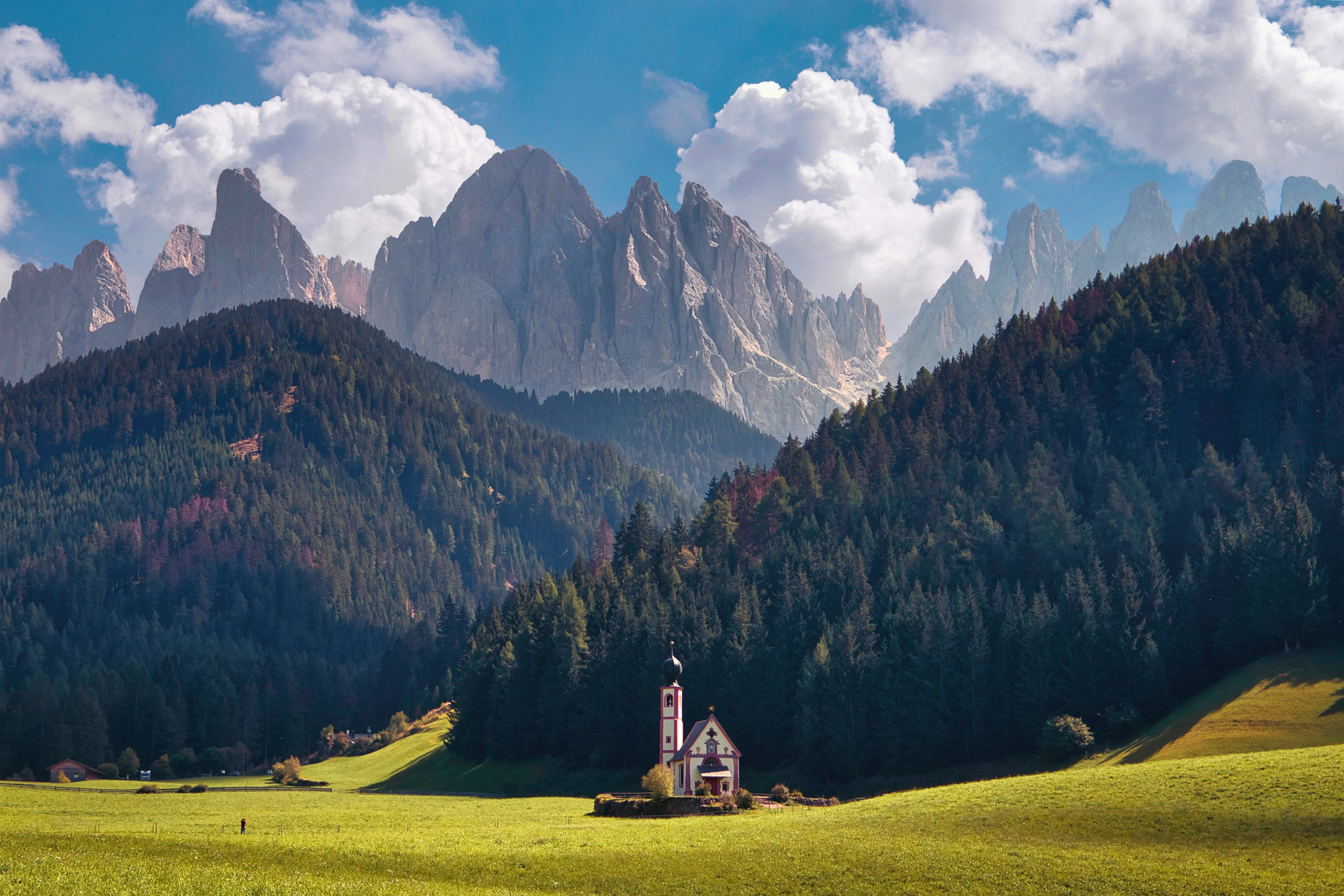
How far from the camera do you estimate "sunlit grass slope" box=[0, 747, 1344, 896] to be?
3947 cm

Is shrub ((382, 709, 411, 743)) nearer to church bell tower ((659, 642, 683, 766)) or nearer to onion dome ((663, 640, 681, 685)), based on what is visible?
onion dome ((663, 640, 681, 685))

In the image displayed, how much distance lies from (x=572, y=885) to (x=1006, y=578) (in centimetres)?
6875

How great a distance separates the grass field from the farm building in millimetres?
62524

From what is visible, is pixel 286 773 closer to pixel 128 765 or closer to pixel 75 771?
pixel 128 765

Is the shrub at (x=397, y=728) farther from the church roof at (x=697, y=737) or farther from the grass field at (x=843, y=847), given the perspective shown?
the grass field at (x=843, y=847)

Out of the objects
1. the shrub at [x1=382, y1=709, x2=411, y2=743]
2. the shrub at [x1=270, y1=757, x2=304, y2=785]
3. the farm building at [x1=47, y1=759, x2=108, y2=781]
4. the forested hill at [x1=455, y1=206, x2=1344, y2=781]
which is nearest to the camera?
the forested hill at [x1=455, y1=206, x2=1344, y2=781]

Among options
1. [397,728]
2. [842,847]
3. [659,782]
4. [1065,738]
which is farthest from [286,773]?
[842,847]

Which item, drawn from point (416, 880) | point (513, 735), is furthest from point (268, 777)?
point (416, 880)

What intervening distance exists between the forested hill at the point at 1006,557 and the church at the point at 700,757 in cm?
920

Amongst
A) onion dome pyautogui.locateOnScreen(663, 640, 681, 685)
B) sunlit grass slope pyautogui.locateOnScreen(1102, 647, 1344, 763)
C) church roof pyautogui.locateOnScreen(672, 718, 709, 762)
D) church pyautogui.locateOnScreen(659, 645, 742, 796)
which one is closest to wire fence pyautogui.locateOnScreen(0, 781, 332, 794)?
church pyautogui.locateOnScreen(659, 645, 742, 796)

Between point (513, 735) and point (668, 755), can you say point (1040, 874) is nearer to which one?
point (668, 755)

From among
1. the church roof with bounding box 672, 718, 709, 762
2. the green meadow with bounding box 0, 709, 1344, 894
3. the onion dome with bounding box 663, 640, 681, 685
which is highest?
the onion dome with bounding box 663, 640, 681, 685

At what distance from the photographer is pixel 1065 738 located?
245ft

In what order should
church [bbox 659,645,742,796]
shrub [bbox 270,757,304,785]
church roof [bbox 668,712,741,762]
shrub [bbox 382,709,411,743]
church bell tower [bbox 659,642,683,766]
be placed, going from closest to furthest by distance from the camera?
church [bbox 659,645,742,796]
church roof [bbox 668,712,741,762]
church bell tower [bbox 659,642,683,766]
shrub [bbox 270,757,304,785]
shrub [bbox 382,709,411,743]
